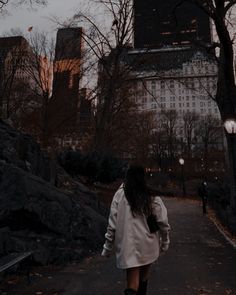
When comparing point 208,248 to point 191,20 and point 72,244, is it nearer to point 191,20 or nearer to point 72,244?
point 72,244

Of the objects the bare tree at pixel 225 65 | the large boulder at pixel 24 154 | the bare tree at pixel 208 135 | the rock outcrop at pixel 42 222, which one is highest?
the bare tree at pixel 208 135

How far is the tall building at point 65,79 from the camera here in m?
24.0

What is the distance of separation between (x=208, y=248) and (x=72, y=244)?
3826 mm

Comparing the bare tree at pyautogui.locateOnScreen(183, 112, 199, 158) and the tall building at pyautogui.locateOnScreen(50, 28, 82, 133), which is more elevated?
the bare tree at pyautogui.locateOnScreen(183, 112, 199, 158)

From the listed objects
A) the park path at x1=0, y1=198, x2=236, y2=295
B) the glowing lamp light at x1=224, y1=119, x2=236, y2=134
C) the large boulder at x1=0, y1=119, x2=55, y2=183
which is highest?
the glowing lamp light at x1=224, y1=119, x2=236, y2=134

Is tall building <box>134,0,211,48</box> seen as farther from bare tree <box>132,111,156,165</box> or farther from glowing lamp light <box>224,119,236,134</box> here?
bare tree <box>132,111,156,165</box>

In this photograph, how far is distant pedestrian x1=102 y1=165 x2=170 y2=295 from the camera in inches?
134

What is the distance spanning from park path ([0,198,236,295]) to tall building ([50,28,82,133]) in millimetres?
17819

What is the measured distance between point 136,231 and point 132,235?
2.3 inches

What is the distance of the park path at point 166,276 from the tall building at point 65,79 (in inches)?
702

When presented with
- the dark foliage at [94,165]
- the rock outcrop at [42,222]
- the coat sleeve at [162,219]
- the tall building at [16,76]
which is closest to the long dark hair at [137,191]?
the coat sleeve at [162,219]

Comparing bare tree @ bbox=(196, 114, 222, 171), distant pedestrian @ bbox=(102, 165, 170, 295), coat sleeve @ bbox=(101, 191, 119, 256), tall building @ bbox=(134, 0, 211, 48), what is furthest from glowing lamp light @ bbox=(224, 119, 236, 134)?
bare tree @ bbox=(196, 114, 222, 171)

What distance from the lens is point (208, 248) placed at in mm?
9086

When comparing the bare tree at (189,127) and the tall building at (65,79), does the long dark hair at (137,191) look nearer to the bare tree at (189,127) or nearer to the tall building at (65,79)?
the tall building at (65,79)
